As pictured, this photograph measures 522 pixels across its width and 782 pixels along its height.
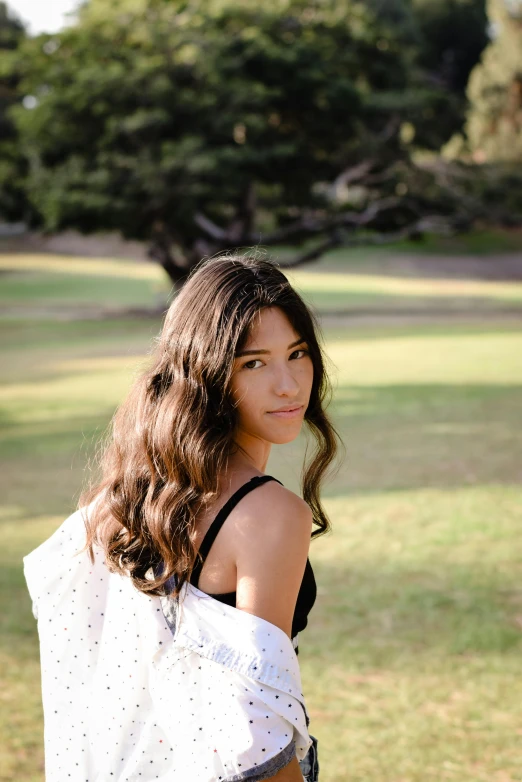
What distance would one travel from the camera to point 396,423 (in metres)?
8.70

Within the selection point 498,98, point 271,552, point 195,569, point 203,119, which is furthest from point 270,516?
point 498,98

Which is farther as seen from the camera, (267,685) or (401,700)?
(401,700)

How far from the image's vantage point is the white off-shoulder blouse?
138 centimetres

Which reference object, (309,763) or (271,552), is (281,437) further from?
(309,763)

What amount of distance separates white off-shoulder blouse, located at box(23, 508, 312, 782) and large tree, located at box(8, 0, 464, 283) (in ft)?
60.8

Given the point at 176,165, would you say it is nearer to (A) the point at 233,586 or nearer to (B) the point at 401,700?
(B) the point at 401,700

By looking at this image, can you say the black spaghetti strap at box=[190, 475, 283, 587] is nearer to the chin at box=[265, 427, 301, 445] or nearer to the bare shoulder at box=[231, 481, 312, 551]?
the bare shoulder at box=[231, 481, 312, 551]

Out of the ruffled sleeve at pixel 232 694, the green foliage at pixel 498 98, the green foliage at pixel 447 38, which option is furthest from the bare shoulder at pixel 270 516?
the green foliage at pixel 447 38

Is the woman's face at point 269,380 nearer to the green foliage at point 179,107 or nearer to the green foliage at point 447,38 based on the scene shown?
the green foliage at point 179,107

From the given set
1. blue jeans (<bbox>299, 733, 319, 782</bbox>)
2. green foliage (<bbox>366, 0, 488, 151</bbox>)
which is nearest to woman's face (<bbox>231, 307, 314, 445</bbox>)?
blue jeans (<bbox>299, 733, 319, 782</bbox>)

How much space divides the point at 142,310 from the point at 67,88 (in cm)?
517

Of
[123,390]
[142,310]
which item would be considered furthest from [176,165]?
[123,390]

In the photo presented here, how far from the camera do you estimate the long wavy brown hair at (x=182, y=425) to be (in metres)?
1.53

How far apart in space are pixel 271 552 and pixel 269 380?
32 centimetres
